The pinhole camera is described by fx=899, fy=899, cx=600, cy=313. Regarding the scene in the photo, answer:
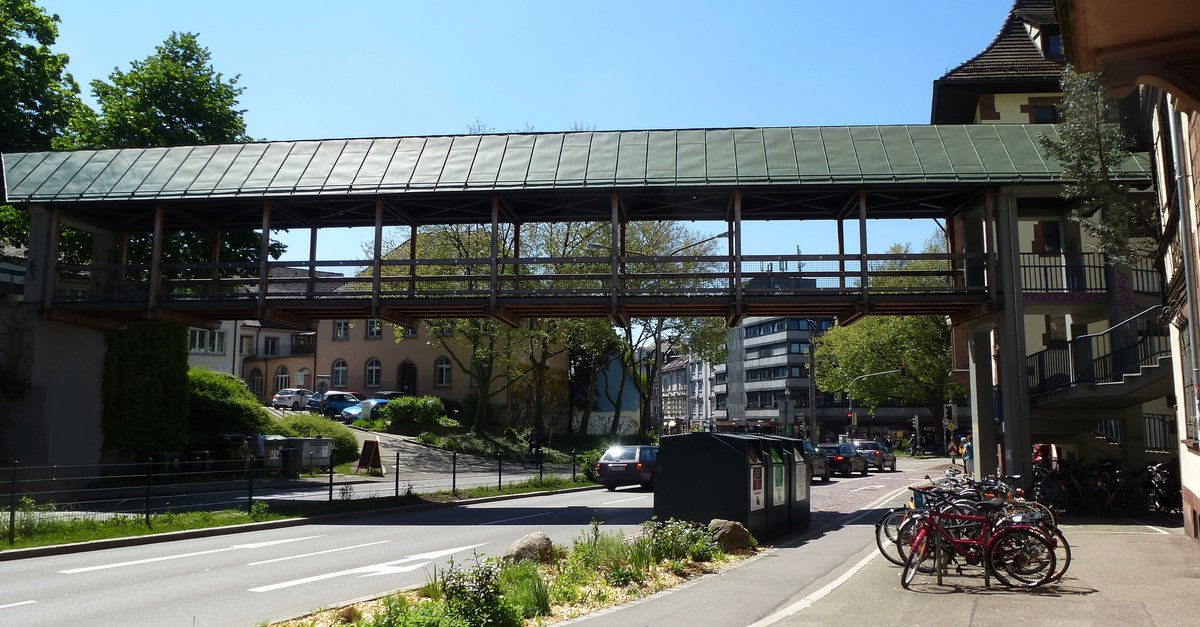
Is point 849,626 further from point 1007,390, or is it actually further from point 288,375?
point 288,375

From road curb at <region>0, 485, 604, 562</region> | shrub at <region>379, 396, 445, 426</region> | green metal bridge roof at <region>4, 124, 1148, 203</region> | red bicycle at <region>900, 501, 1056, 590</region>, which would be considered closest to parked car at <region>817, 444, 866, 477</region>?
green metal bridge roof at <region>4, 124, 1148, 203</region>

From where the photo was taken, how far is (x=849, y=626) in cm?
801

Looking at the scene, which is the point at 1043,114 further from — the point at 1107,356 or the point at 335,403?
the point at 335,403


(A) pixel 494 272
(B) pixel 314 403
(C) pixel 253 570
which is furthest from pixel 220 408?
(C) pixel 253 570

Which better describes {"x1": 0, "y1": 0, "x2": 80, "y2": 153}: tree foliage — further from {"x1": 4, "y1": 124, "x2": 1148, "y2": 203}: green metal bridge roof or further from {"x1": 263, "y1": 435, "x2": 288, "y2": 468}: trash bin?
{"x1": 263, "y1": 435, "x2": 288, "y2": 468}: trash bin

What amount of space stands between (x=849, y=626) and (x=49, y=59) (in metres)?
38.9

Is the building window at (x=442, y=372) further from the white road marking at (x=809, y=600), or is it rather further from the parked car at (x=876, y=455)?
the white road marking at (x=809, y=600)

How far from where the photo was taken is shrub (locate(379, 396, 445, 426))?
4862 centimetres

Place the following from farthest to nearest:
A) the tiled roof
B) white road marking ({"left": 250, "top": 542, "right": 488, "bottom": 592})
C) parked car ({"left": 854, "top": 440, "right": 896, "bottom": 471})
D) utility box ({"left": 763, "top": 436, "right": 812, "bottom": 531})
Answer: parked car ({"left": 854, "top": 440, "right": 896, "bottom": 471}) < the tiled roof < utility box ({"left": 763, "top": 436, "right": 812, "bottom": 531}) < white road marking ({"left": 250, "top": 542, "right": 488, "bottom": 592})

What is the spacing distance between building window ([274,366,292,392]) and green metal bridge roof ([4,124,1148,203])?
50.7 metres

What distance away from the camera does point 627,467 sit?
29.6 meters

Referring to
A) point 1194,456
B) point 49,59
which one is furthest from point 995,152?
point 49,59

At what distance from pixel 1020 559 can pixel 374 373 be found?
59.6 metres

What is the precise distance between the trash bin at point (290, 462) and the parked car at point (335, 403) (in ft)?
79.5
